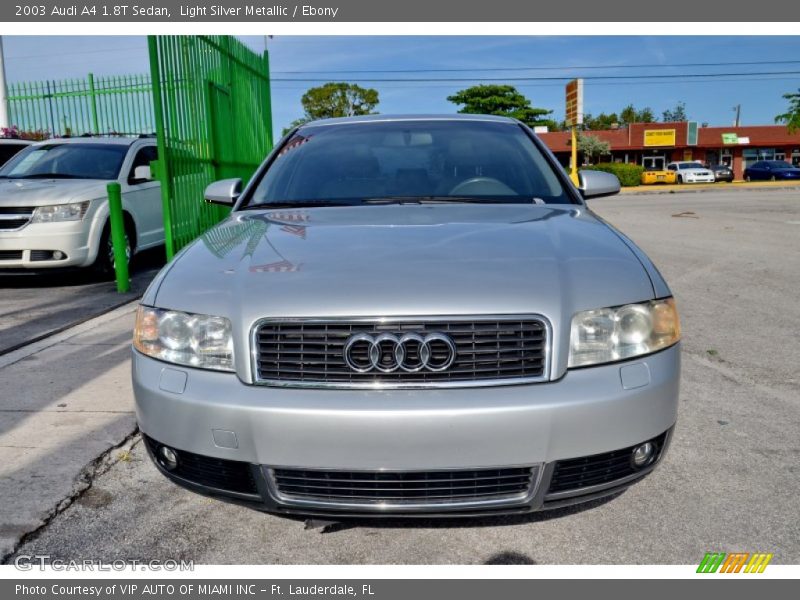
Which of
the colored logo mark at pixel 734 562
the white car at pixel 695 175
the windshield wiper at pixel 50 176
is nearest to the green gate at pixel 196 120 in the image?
the windshield wiper at pixel 50 176

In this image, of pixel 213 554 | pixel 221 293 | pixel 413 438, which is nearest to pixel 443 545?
pixel 413 438

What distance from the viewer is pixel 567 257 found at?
8.30ft

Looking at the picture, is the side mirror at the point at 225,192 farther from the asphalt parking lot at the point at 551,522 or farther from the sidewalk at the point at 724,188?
the sidewalk at the point at 724,188

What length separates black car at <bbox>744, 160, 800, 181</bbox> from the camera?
1657 inches

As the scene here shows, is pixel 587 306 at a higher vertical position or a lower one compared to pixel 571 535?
higher

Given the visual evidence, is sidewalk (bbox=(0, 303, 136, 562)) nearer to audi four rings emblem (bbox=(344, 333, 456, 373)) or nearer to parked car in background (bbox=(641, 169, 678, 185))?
audi four rings emblem (bbox=(344, 333, 456, 373))

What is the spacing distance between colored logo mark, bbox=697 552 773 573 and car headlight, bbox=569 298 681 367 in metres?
0.73

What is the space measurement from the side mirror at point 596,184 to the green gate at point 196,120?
171 inches

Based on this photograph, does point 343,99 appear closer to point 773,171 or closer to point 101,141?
point 773,171

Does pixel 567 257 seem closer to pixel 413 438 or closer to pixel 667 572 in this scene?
pixel 413 438

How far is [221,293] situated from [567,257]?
117cm

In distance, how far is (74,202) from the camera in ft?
25.2

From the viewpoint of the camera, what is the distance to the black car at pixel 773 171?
42.1 meters

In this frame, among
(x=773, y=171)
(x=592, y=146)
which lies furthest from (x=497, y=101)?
(x=773, y=171)
